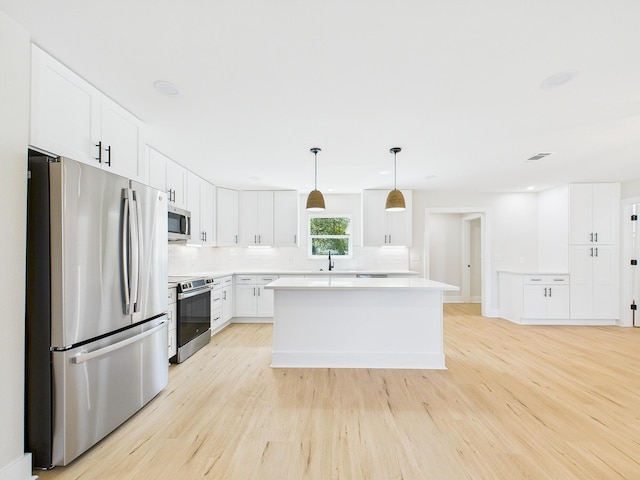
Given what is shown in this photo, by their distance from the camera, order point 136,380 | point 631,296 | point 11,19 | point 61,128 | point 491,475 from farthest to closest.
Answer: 1. point 631,296
2. point 136,380
3. point 61,128
4. point 491,475
5. point 11,19

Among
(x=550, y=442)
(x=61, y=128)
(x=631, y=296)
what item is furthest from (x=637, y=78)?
(x=631, y=296)

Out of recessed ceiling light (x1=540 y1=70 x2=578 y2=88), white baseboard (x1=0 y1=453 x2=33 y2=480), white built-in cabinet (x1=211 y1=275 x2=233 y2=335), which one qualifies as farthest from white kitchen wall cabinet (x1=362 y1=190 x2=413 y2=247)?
white baseboard (x1=0 y1=453 x2=33 y2=480)

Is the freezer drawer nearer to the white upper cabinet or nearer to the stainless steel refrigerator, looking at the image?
the stainless steel refrigerator

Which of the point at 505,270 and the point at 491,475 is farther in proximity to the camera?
the point at 505,270

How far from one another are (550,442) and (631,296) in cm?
477

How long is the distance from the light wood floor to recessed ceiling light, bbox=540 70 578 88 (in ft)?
7.82

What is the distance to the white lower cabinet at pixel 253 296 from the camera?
541 centimetres

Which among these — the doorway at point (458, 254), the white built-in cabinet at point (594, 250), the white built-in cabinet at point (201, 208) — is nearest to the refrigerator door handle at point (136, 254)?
the white built-in cabinet at point (201, 208)

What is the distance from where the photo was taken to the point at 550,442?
6.56 feet

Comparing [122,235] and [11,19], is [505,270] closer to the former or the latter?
[122,235]

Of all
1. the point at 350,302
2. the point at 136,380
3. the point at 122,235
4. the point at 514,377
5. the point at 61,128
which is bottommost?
the point at 514,377

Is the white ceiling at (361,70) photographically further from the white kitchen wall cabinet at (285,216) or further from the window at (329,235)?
the window at (329,235)

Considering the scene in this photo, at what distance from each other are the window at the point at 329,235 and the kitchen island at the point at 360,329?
2773 mm

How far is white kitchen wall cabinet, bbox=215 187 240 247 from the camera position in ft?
18.0
